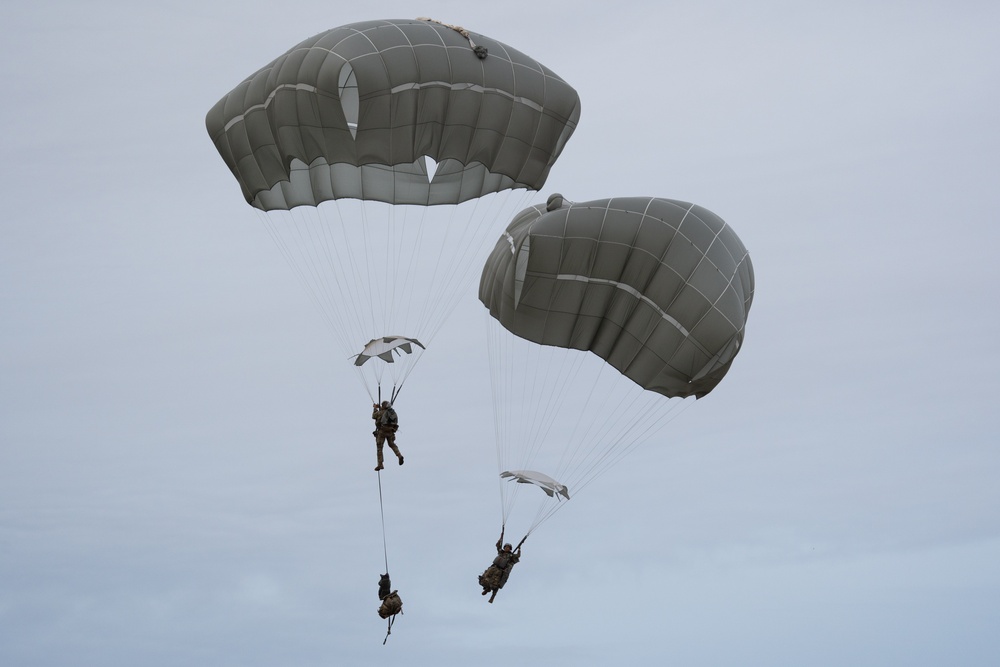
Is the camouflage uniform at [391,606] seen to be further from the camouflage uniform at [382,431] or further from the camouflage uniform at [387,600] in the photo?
the camouflage uniform at [382,431]

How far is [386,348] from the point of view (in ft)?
102

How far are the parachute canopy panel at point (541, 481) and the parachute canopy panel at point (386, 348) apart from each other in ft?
9.21

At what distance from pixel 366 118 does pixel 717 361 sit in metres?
7.44

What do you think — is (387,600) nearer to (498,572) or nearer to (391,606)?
(391,606)

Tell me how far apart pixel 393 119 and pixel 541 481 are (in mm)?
6872

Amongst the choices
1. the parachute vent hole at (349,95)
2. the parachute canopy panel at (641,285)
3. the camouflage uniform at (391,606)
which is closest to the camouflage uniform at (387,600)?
the camouflage uniform at (391,606)

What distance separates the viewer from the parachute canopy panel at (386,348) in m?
31.0

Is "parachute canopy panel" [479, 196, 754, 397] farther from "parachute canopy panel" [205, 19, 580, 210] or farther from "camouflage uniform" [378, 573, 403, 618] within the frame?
"camouflage uniform" [378, 573, 403, 618]

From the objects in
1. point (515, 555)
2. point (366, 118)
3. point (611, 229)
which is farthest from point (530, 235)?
point (515, 555)

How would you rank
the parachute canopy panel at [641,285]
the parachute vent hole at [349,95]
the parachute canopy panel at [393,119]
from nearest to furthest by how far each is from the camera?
the parachute vent hole at [349,95], the parachute canopy panel at [393,119], the parachute canopy panel at [641,285]

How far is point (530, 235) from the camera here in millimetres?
31078

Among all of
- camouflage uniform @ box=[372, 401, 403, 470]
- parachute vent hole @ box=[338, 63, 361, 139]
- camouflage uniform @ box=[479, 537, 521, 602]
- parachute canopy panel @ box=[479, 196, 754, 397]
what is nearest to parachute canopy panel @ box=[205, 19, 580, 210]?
parachute vent hole @ box=[338, 63, 361, 139]

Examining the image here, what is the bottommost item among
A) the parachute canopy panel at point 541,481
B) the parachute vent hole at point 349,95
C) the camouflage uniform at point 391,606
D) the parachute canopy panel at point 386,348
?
the camouflage uniform at point 391,606

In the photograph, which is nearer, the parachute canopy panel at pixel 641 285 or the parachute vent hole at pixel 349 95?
the parachute vent hole at pixel 349 95
